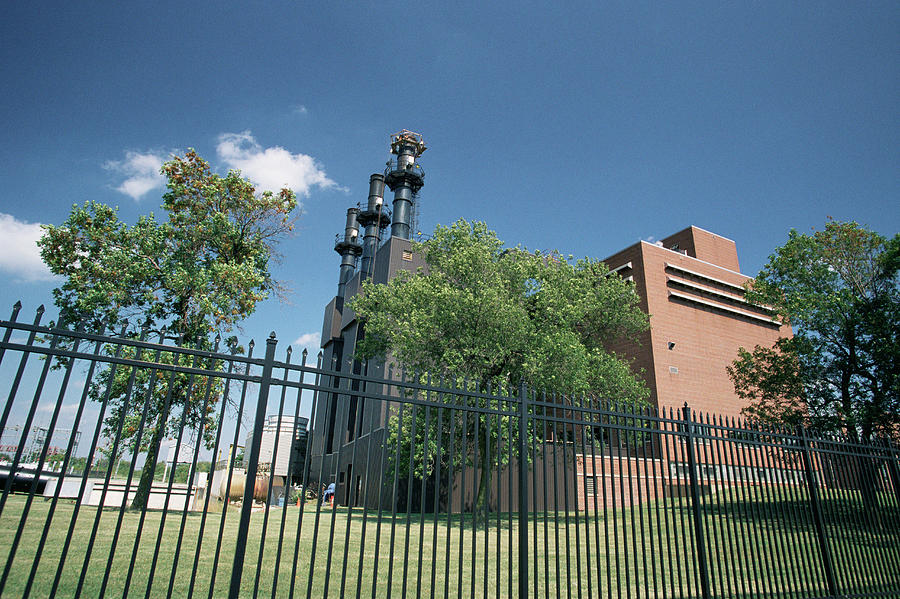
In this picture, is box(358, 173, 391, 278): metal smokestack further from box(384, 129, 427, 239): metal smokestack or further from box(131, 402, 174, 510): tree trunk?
box(131, 402, 174, 510): tree trunk

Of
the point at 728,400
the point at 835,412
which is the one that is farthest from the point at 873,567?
the point at 728,400

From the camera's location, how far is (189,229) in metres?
19.2

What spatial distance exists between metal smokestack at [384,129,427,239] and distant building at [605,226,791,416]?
1872 cm

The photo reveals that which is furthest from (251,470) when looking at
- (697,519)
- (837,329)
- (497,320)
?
(837,329)

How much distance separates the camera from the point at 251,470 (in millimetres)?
4145

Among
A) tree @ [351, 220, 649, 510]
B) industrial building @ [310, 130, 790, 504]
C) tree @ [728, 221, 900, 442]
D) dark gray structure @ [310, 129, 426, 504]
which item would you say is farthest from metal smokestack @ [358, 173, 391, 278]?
tree @ [728, 221, 900, 442]

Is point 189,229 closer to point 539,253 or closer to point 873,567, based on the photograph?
point 539,253

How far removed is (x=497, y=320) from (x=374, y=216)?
38085mm

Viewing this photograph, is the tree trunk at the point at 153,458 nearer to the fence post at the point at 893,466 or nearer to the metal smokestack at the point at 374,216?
the fence post at the point at 893,466

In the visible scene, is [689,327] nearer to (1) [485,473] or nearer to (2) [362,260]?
(1) [485,473]

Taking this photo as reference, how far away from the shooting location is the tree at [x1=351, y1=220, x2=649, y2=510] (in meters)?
19.9

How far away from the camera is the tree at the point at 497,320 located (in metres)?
19.9

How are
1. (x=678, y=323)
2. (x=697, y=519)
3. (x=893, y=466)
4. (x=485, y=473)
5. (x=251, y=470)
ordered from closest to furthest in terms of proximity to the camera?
1. (x=251, y=470)
2. (x=697, y=519)
3. (x=893, y=466)
4. (x=485, y=473)
5. (x=678, y=323)

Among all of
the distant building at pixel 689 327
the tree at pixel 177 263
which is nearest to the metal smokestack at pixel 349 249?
the distant building at pixel 689 327
